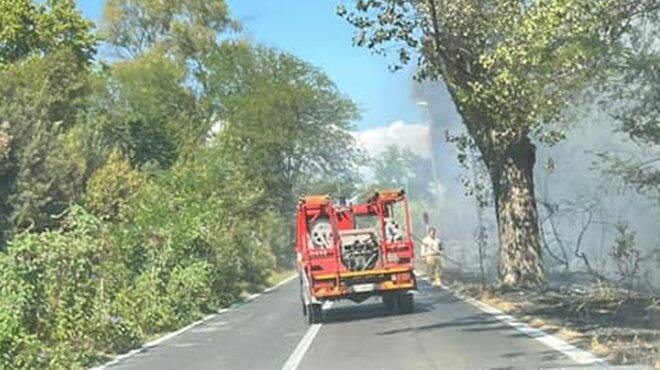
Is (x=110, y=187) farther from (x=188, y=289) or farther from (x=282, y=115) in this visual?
(x=282, y=115)

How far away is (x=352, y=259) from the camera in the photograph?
69.8 feet

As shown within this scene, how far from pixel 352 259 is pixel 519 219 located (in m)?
5.55

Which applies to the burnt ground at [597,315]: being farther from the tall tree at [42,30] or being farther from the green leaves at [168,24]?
the green leaves at [168,24]

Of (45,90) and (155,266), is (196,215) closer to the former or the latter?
(155,266)

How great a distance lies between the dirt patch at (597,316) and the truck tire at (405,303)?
182cm

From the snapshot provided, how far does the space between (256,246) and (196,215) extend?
14716 millimetres

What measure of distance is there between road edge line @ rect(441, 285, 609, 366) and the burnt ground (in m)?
0.14

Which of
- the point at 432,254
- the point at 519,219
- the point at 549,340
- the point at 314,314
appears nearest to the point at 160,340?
the point at 314,314

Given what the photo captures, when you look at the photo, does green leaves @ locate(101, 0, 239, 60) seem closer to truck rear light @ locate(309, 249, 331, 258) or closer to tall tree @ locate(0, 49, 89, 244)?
tall tree @ locate(0, 49, 89, 244)

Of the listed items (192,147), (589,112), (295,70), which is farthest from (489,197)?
(295,70)

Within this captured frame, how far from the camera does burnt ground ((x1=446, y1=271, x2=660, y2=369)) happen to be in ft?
40.0

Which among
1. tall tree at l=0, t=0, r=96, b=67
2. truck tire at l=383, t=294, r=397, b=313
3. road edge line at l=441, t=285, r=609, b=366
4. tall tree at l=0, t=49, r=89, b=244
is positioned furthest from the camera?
tall tree at l=0, t=0, r=96, b=67

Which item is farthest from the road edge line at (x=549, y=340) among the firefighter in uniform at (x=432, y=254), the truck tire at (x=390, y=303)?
the firefighter in uniform at (x=432, y=254)

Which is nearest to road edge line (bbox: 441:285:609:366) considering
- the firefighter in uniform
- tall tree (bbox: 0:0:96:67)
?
the firefighter in uniform
